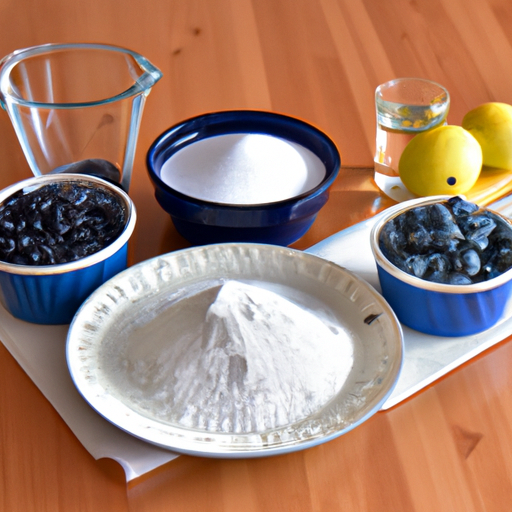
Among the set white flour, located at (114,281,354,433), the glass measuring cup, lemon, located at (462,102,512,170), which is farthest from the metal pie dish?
lemon, located at (462,102,512,170)

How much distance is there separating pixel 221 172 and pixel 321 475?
0.32 m

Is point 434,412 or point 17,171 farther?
point 17,171

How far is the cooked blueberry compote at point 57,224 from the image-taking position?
58 centimetres

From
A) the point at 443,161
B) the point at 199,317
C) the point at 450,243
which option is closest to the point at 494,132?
the point at 443,161

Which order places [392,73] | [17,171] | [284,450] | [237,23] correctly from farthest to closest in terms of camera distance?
[237,23]
[392,73]
[17,171]
[284,450]

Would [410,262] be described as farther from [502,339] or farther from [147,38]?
[147,38]

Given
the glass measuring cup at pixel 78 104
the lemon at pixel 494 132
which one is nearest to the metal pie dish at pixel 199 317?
the glass measuring cup at pixel 78 104

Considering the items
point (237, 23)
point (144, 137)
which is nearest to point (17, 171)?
point (144, 137)

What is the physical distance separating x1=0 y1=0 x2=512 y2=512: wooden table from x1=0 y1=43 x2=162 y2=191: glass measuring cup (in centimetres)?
9

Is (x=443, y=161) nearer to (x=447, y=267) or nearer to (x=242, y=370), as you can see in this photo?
(x=447, y=267)

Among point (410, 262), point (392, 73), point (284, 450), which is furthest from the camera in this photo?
point (392, 73)

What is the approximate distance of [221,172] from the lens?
2.22ft

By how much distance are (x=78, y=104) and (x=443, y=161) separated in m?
0.40

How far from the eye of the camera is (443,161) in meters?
0.74
